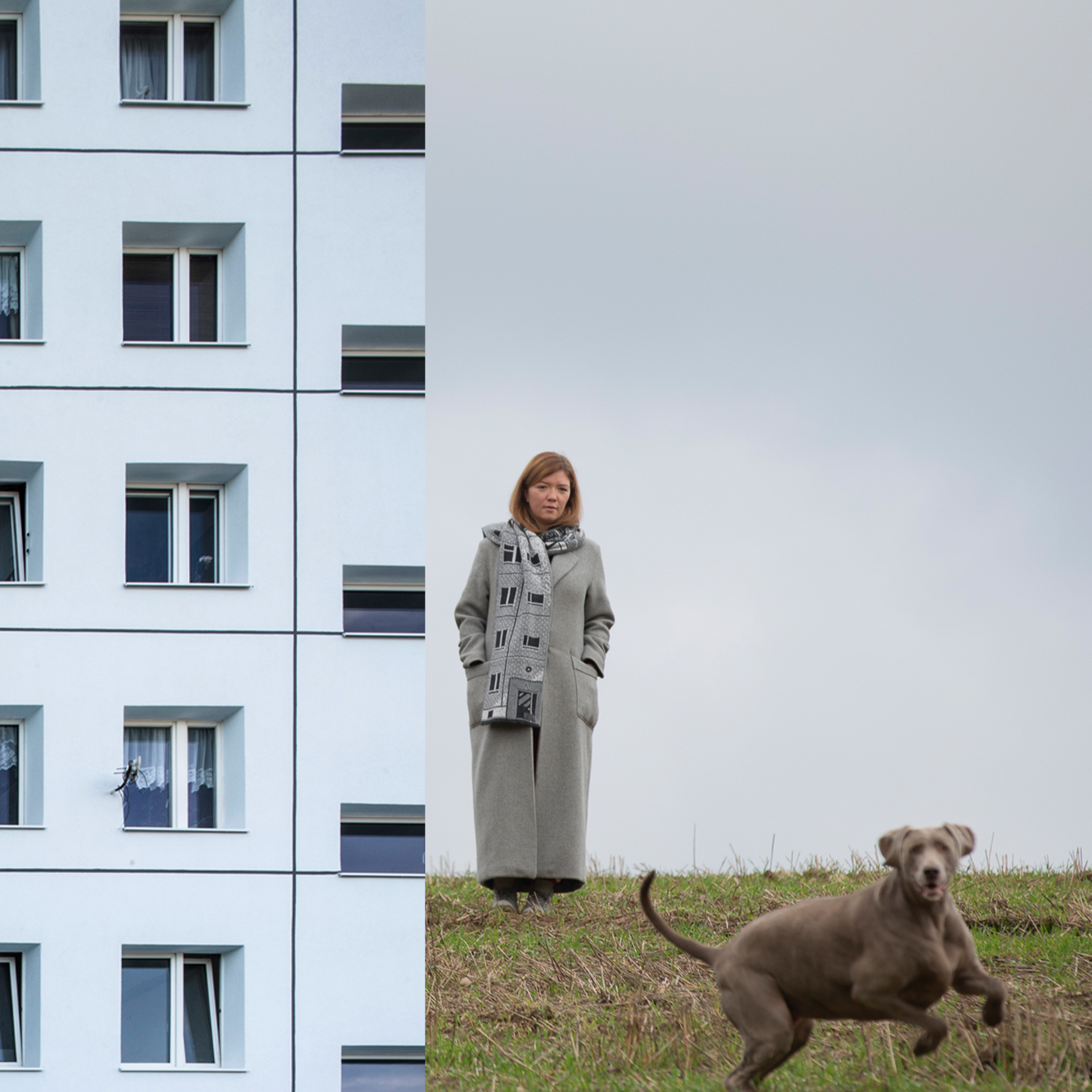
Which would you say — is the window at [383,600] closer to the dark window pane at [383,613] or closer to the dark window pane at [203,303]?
the dark window pane at [383,613]

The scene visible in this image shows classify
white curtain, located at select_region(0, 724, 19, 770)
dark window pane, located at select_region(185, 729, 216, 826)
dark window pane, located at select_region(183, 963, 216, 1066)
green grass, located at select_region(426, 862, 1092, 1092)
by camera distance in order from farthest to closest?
white curtain, located at select_region(0, 724, 19, 770), dark window pane, located at select_region(185, 729, 216, 826), dark window pane, located at select_region(183, 963, 216, 1066), green grass, located at select_region(426, 862, 1092, 1092)

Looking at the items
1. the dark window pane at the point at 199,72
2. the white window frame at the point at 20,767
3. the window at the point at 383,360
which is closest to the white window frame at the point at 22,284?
the window at the point at 383,360

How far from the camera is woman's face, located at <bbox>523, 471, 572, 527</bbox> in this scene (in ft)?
29.8

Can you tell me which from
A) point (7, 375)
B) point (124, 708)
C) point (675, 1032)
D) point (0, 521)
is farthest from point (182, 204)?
point (675, 1032)

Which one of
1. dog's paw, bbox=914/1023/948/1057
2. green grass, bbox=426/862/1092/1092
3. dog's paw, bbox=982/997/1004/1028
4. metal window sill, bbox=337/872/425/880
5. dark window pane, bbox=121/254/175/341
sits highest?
dark window pane, bbox=121/254/175/341

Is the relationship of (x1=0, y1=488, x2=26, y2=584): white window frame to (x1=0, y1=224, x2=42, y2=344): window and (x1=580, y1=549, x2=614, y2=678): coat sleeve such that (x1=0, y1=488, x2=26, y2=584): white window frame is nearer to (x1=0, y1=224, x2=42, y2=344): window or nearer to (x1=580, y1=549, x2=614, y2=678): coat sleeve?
(x1=0, y1=224, x2=42, y2=344): window

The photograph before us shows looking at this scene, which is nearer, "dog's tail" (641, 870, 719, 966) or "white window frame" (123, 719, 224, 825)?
"dog's tail" (641, 870, 719, 966)

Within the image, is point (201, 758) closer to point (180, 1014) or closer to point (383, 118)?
point (180, 1014)

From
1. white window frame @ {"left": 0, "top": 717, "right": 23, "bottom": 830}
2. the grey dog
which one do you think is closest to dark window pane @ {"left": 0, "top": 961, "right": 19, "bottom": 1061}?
white window frame @ {"left": 0, "top": 717, "right": 23, "bottom": 830}

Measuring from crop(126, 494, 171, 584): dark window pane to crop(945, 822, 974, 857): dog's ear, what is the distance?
45.6ft

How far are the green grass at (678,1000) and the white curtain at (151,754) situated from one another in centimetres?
760

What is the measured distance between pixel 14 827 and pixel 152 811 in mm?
1340

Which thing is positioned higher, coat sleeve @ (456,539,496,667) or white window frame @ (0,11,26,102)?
white window frame @ (0,11,26,102)

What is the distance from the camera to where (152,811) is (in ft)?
56.7
